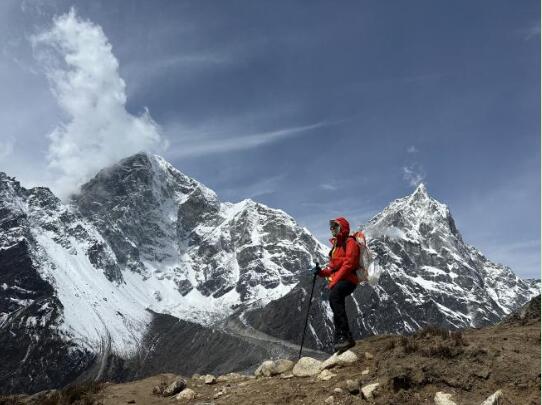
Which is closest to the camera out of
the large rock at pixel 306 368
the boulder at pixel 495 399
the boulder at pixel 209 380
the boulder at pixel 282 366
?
the boulder at pixel 495 399

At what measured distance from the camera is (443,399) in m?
10.8

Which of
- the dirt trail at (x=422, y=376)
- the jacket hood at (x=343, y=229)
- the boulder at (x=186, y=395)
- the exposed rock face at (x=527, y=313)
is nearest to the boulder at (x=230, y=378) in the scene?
the dirt trail at (x=422, y=376)

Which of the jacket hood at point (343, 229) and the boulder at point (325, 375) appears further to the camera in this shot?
the jacket hood at point (343, 229)

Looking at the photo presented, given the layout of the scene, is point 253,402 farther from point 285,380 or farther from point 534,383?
point 534,383

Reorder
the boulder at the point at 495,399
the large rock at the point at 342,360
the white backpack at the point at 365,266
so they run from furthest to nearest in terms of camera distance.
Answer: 1. the white backpack at the point at 365,266
2. the large rock at the point at 342,360
3. the boulder at the point at 495,399

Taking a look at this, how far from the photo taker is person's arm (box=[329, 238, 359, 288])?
1433cm

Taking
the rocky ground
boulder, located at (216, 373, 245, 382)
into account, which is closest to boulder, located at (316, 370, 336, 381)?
the rocky ground

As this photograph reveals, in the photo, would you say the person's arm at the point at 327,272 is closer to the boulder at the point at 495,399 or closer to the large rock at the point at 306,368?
the large rock at the point at 306,368

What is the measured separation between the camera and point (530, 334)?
14445 millimetres

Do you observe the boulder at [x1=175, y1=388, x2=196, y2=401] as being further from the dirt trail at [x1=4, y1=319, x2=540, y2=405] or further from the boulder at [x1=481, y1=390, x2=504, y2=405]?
the boulder at [x1=481, y1=390, x2=504, y2=405]

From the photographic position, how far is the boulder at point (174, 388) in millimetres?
15448

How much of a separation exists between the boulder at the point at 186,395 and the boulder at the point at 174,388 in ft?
1.66

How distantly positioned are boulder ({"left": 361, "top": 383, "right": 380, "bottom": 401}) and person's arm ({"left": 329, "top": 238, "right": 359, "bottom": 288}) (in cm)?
336

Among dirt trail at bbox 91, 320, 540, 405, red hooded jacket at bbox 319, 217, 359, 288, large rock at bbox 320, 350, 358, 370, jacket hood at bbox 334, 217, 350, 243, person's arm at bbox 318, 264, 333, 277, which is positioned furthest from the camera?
person's arm at bbox 318, 264, 333, 277
